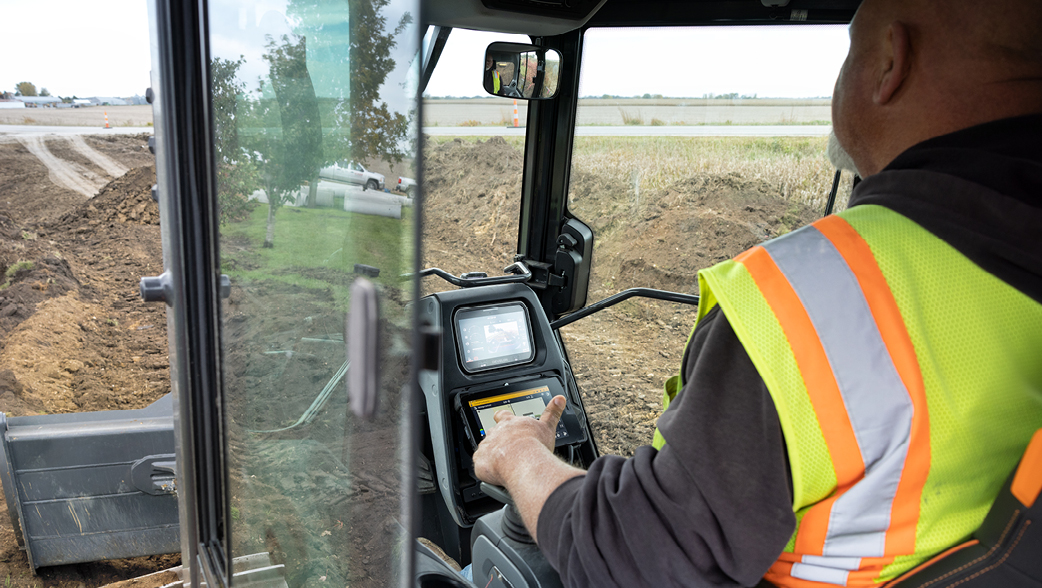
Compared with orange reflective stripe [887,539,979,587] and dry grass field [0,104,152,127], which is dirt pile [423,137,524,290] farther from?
orange reflective stripe [887,539,979,587]

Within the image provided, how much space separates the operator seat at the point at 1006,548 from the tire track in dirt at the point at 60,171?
12.4 metres

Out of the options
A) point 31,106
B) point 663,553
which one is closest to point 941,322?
point 663,553

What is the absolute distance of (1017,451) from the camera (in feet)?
2.74

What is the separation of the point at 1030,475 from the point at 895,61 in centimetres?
56

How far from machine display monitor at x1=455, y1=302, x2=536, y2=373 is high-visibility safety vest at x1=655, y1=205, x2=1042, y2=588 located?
183 centimetres

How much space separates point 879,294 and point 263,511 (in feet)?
3.47

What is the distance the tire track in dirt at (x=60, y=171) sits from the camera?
1081cm

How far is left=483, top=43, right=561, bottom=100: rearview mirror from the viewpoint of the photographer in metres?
2.44

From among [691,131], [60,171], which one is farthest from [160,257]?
[691,131]

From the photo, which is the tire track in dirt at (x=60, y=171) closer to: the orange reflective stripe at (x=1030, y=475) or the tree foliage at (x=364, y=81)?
the tree foliage at (x=364, y=81)

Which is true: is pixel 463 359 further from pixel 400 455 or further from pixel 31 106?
pixel 31 106

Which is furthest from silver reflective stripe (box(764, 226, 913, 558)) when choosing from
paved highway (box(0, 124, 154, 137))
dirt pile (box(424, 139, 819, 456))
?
paved highway (box(0, 124, 154, 137))

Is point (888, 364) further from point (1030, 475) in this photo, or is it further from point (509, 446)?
point (509, 446)

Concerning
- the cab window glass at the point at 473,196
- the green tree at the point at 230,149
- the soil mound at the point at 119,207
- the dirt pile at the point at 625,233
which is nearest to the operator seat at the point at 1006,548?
the green tree at the point at 230,149
